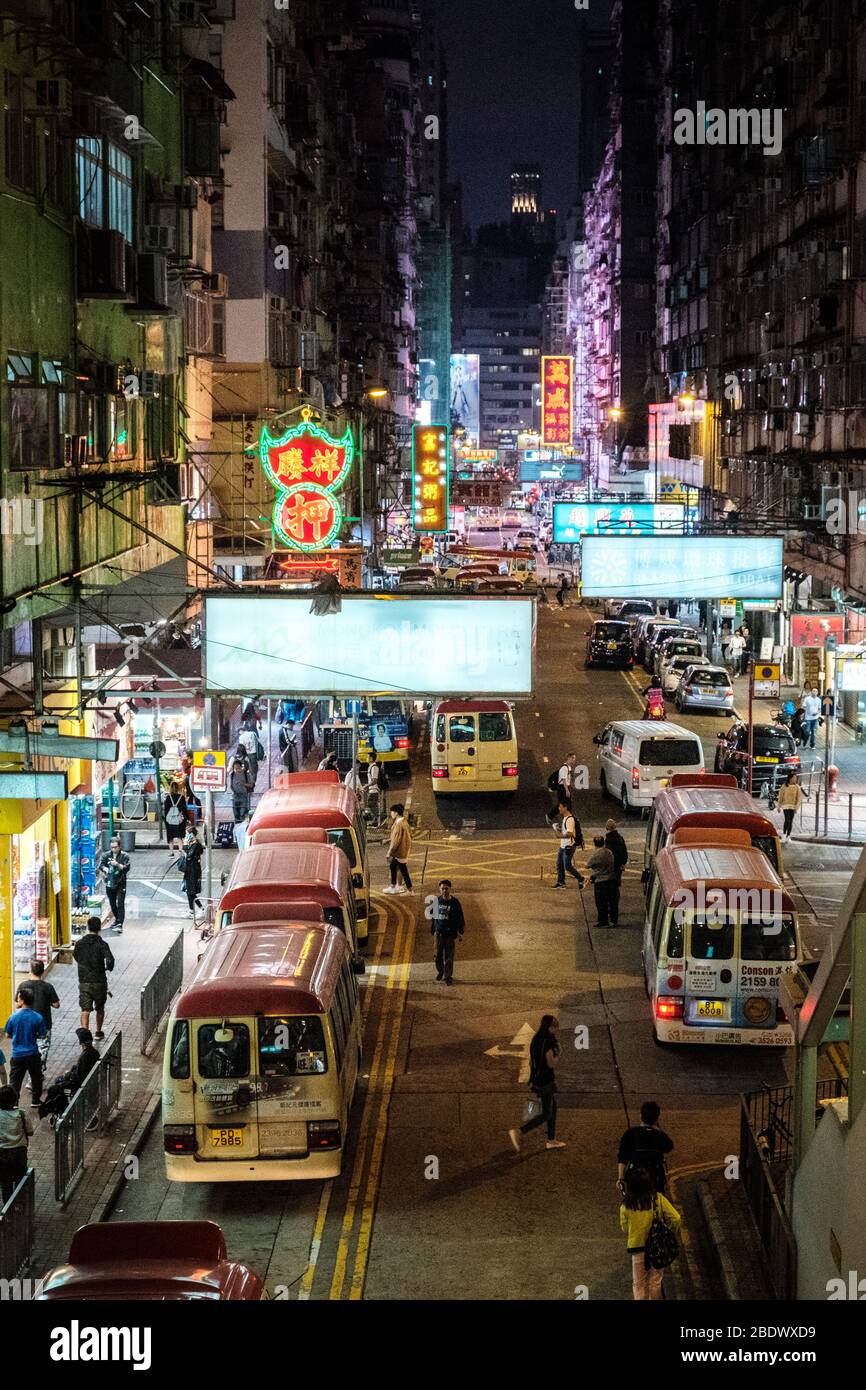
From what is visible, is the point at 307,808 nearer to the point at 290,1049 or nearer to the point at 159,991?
the point at 159,991

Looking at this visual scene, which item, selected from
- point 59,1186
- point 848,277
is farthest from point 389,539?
point 59,1186

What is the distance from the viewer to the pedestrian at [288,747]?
3859cm

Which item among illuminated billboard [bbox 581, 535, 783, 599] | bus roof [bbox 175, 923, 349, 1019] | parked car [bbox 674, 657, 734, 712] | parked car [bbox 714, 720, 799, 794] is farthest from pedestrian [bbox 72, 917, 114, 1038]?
parked car [bbox 674, 657, 734, 712]

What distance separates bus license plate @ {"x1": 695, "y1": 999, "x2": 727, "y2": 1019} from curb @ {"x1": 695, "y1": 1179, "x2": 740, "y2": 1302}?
4.11m

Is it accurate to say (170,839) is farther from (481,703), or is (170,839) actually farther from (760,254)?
(760,254)

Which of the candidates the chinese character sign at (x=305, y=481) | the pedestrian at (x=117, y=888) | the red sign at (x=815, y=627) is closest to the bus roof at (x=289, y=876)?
the pedestrian at (x=117, y=888)

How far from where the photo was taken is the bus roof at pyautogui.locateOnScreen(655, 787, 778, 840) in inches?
931

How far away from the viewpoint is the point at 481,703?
1411 inches

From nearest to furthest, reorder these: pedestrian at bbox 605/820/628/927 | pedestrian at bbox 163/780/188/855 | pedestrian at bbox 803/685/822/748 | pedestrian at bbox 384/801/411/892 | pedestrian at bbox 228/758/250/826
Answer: pedestrian at bbox 605/820/628/927, pedestrian at bbox 384/801/411/892, pedestrian at bbox 163/780/188/855, pedestrian at bbox 228/758/250/826, pedestrian at bbox 803/685/822/748

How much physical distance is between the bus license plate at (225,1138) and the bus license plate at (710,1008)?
6195 millimetres

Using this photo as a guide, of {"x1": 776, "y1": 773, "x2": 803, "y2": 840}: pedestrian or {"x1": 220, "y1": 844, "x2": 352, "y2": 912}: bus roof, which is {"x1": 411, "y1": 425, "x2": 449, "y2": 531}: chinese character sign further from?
{"x1": 220, "y1": 844, "x2": 352, "y2": 912}: bus roof

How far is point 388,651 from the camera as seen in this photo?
22438 mm

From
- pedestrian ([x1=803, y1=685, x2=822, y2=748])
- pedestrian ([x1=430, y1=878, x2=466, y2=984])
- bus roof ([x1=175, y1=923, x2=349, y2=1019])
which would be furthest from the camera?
pedestrian ([x1=803, y1=685, x2=822, y2=748])
